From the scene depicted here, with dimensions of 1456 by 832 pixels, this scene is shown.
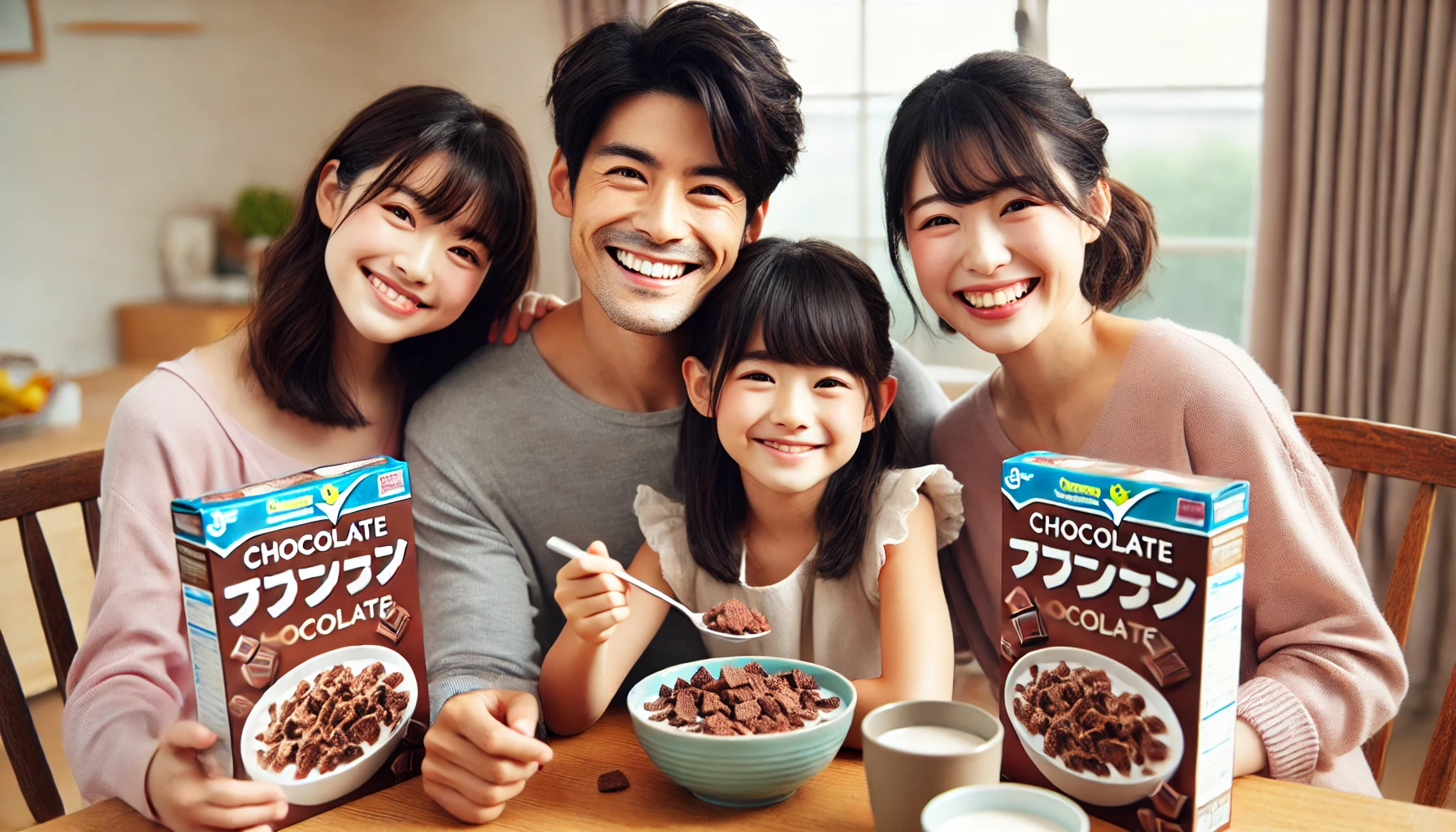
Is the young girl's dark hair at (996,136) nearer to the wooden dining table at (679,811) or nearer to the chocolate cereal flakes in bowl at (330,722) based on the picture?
the wooden dining table at (679,811)

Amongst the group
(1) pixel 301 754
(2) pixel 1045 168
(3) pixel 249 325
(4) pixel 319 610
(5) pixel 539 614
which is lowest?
(5) pixel 539 614

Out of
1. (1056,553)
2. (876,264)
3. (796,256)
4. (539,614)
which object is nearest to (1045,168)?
(796,256)

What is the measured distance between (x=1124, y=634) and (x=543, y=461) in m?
0.83

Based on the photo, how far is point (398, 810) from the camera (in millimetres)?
999

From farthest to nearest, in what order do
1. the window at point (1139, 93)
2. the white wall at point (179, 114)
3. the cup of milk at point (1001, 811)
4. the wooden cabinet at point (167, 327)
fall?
the wooden cabinet at point (167, 327) < the white wall at point (179, 114) < the window at point (1139, 93) < the cup of milk at point (1001, 811)

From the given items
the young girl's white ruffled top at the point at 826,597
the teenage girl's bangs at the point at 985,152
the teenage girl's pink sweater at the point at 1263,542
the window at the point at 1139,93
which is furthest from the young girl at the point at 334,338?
the window at the point at 1139,93

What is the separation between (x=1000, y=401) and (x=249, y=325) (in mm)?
1005

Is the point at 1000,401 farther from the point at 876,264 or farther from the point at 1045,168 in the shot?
the point at 876,264

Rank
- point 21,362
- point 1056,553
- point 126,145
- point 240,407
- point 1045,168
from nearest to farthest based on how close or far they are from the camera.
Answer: point 1056,553 < point 1045,168 < point 240,407 < point 21,362 < point 126,145

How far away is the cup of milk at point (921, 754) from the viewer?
83 centimetres

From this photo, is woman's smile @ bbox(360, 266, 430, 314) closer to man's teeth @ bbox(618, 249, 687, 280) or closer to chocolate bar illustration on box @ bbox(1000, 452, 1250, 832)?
man's teeth @ bbox(618, 249, 687, 280)

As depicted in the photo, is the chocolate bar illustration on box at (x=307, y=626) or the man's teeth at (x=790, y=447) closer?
the chocolate bar illustration on box at (x=307, y=626)

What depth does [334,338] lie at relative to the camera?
147 centimetres

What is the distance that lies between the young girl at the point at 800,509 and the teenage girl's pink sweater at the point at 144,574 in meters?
0.39
